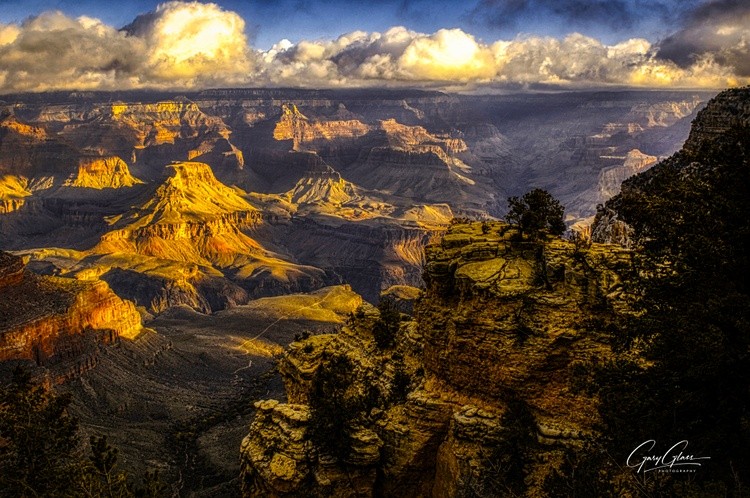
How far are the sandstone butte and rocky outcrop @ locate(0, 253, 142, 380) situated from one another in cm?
5872

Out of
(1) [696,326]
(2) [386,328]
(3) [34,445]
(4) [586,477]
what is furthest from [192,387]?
(1) [696,326]

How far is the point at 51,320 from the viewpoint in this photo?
80188 millimetres

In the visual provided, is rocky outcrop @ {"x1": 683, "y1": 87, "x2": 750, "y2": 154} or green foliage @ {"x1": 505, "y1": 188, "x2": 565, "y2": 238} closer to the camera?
green foliage @ {"x1": 505, "y1": 188, "x2": 565, "y2": 238}

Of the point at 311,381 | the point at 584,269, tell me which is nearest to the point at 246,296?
the point at 311,381

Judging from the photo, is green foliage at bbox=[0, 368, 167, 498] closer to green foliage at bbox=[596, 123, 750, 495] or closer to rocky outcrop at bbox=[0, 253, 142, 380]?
green foliage at bbox=[596, 123, 750, 495]

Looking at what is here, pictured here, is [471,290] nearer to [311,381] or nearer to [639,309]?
[639,309]

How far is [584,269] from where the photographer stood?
2225 cm

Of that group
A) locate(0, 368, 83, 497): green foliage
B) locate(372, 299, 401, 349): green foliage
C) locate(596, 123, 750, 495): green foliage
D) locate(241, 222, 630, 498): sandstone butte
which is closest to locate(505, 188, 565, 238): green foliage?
locate(241, 222, 630, 498): sandstone butte

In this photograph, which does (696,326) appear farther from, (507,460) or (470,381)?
(470,381)

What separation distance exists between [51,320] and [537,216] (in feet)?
237

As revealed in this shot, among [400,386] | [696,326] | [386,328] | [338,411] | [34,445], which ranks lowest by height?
[34,445]

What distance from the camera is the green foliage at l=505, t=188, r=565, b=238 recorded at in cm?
2461

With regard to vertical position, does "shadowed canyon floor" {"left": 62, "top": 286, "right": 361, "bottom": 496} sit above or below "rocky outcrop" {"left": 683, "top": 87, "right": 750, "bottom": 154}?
below

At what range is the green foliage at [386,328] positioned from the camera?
3141 centimetres
